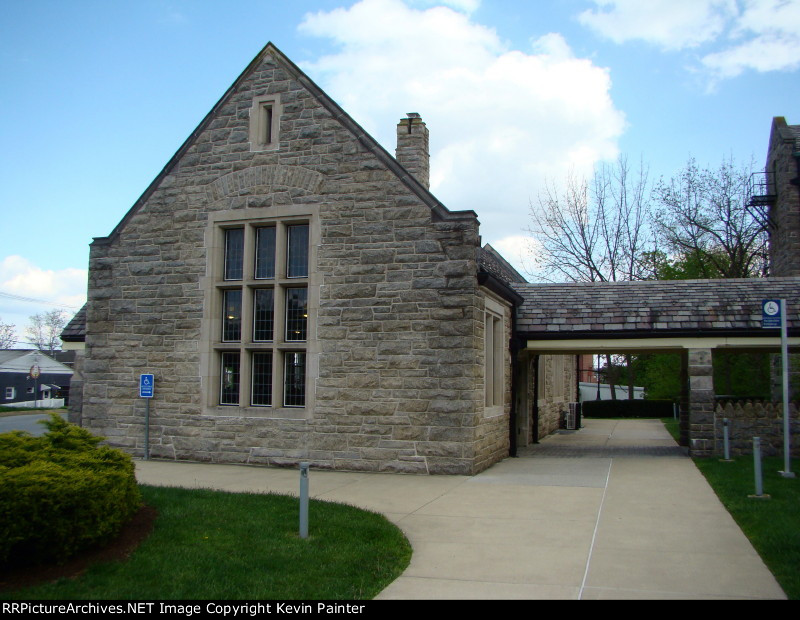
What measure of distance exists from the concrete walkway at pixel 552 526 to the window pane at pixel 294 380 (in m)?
1.32

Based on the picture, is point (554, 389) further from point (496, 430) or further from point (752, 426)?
point (496, 430)

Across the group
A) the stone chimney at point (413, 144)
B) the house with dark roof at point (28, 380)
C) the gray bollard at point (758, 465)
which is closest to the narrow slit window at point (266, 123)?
the stone chimney at point (413, 144)

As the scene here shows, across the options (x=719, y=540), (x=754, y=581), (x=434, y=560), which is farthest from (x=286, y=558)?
(x=719, y=540)

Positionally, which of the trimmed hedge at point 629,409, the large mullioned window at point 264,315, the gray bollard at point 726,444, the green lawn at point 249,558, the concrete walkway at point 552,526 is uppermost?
the large mullioned window at point 264,315

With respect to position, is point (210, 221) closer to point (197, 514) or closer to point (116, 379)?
point (116, 379)

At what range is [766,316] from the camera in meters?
11.8

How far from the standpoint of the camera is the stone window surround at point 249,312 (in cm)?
1306

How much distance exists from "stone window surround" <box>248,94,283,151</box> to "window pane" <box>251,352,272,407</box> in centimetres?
394

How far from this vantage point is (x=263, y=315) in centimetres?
1366

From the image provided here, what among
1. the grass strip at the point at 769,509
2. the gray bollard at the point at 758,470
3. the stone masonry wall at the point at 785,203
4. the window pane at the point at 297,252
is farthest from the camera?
the stone masonry wall at the point at 785,203

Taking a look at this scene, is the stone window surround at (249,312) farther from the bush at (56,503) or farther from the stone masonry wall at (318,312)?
the bush at (56,503)

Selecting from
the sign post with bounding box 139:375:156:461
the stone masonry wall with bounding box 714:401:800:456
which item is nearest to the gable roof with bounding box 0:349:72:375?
the sign post with bounding box 139:375:156:461

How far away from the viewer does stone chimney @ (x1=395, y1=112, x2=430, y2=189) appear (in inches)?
613

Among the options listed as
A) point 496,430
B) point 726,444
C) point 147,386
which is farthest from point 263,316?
point 726,444
